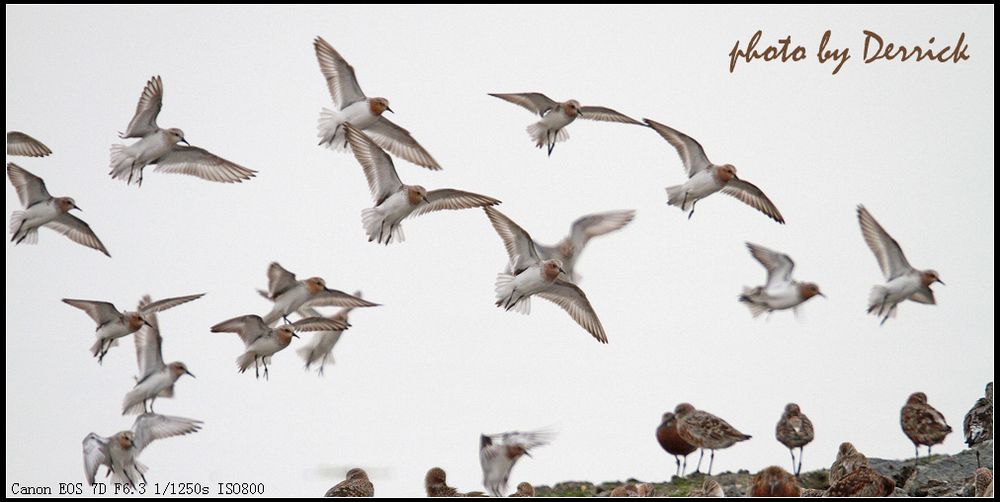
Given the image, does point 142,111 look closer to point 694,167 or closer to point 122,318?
point 122,318

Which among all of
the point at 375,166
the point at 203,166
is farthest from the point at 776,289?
the point at 203,166

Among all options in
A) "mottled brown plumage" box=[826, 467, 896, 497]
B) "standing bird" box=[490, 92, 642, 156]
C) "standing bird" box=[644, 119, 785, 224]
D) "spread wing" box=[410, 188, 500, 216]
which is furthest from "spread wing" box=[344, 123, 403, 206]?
"mottled brown plumage" box=[826, 467, 896, 497]

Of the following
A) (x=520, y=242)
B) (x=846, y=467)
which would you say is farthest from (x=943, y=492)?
(x=520, y=242)

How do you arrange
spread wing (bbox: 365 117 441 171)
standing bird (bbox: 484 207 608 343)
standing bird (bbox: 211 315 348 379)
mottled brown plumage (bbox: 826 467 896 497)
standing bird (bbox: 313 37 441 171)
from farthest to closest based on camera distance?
spread wing (bbox: 365 117 441 171)
standing bird (bbox: 313 37 441 171)
standing bird (bbox: 484 207 608 343)
standing bird (bbox: 211 315 348 379)
mottled brown plumage (bbox: 826 467 896 497)

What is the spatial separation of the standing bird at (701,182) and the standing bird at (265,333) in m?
3.62

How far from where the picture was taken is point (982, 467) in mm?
11281

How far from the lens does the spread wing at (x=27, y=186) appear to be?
12.4 m

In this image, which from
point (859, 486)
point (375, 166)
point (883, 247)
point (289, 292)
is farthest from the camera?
point (883, 247)

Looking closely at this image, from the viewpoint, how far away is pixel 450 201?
12.1 meters

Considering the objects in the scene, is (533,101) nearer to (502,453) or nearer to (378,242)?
(378,242)

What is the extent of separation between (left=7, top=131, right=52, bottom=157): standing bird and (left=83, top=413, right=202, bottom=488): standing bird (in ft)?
9.18

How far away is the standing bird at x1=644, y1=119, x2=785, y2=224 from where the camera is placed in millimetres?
12891

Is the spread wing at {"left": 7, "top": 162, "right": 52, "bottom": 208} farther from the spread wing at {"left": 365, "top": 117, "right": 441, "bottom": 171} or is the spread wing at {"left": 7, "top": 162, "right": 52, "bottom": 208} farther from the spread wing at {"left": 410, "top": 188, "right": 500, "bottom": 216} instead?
the spread wing at {"left": 410, "top": 188, "right": 500, "bottom": 216}

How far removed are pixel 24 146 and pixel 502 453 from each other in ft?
18.8
